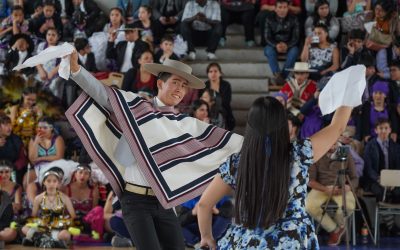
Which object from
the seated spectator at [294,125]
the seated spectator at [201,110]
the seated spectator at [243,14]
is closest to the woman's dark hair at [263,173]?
the seated spectator at [294,125]

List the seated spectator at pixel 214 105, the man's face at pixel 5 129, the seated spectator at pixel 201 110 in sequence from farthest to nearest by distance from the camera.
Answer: the man's face at pixel 5 129, the seated spectator at pixel 214 105, the seated spectator at pixel 201 110

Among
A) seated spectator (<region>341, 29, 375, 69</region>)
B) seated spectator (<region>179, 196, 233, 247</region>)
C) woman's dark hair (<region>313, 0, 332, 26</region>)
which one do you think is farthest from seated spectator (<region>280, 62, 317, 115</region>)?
seated spectator (<region>179, 196, 233, 247</region>)

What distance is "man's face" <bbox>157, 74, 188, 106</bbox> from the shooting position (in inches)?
245

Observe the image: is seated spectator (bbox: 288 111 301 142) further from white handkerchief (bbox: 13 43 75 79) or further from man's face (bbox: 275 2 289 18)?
white handkerchief (bbox: 13 43 75 79)

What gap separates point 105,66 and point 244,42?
2.26 meters

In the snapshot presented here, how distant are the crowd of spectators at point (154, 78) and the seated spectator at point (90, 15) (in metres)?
0.02

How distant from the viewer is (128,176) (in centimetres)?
599

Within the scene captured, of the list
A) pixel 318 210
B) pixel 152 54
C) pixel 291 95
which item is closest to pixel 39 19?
pixel 152 54

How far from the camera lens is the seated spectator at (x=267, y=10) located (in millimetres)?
13984

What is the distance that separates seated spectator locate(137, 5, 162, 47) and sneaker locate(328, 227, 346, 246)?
4.19 m

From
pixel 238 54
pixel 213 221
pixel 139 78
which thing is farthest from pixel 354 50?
pixel 213 221

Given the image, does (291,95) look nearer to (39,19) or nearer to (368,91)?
(368,91)

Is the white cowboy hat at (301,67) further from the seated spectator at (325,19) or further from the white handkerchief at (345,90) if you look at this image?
the white handkerchief at (345,90)

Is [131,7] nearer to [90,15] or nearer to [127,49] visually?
[90,15]
